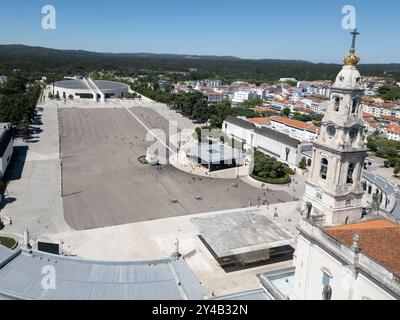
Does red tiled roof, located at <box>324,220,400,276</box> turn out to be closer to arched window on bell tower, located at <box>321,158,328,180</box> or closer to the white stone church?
the white stone church

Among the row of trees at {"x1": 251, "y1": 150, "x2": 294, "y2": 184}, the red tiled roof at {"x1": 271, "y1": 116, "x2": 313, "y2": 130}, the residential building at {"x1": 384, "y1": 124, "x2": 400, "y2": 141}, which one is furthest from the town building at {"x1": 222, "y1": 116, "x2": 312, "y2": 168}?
the residential building at {"x1": 384, "y1": 124, "x2": 400, "y2": 141}

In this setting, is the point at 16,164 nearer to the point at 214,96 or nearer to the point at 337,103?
the point at 337,103

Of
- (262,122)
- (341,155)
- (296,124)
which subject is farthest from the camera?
(262,122)

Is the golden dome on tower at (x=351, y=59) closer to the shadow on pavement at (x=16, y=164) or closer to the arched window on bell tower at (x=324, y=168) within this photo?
the arched window on bell tower at (x=324, y=168)

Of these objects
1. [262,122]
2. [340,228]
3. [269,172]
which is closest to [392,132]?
[262,122]

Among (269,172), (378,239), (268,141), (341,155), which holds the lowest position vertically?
(269,172)

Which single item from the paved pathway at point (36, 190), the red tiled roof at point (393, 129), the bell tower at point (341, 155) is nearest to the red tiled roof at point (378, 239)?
the bell tower at point (341, 155)
